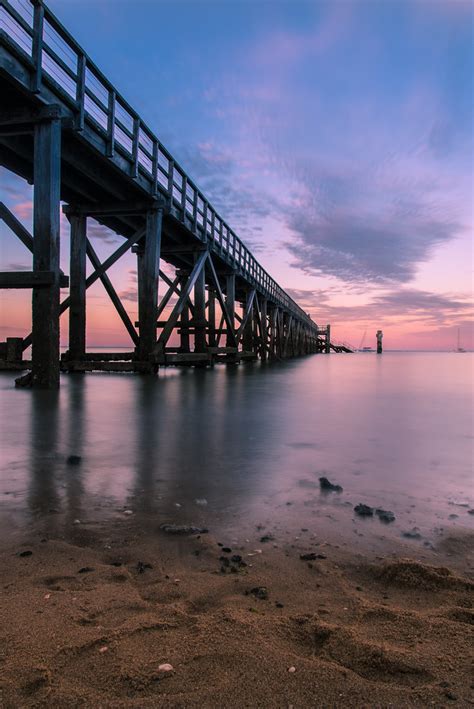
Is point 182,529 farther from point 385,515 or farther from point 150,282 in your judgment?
point 150,282

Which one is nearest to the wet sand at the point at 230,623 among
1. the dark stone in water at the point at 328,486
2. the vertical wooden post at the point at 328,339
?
the dark stone in water at the point at 328,486

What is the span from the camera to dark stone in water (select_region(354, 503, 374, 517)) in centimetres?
270

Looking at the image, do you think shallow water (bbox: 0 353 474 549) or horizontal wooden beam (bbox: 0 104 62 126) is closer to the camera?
shallow water (bbox: 0 353 474 549)

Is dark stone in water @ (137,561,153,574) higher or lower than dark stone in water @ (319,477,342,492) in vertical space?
higher

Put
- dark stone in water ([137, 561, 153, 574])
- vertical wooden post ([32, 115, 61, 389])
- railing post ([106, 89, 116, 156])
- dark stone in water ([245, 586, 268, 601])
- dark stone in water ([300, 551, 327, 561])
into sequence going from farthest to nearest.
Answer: railing post ([106, 89, 116, 156]) < vertical wooden post ([32, 115, 61, 389]) < dark stone in water ([300, 551, 327, 561]) < dark stone in water ([137, 561, 153, 574]) < dark stone in water ([245, 586, 268, 601])

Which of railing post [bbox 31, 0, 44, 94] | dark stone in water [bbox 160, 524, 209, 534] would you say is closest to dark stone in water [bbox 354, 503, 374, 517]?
dark stone in water [bbox 160, 524, 209, 534]

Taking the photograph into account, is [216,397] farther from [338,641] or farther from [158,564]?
[338,641]

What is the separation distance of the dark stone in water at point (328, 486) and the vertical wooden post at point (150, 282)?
11.6 m

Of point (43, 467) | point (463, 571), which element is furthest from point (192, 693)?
point (43, 467)

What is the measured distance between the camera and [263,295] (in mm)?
32375

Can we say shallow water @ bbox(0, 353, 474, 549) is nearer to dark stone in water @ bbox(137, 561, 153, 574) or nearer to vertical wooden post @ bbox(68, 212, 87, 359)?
dark stone in water @ bbox(137, 561, 153, 574)

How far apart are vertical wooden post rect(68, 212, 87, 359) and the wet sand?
12950 millimetres

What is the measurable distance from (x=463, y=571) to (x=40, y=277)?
8829 millimetres

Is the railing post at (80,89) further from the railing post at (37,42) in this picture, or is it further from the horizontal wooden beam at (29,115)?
the railing post at (37,42)
